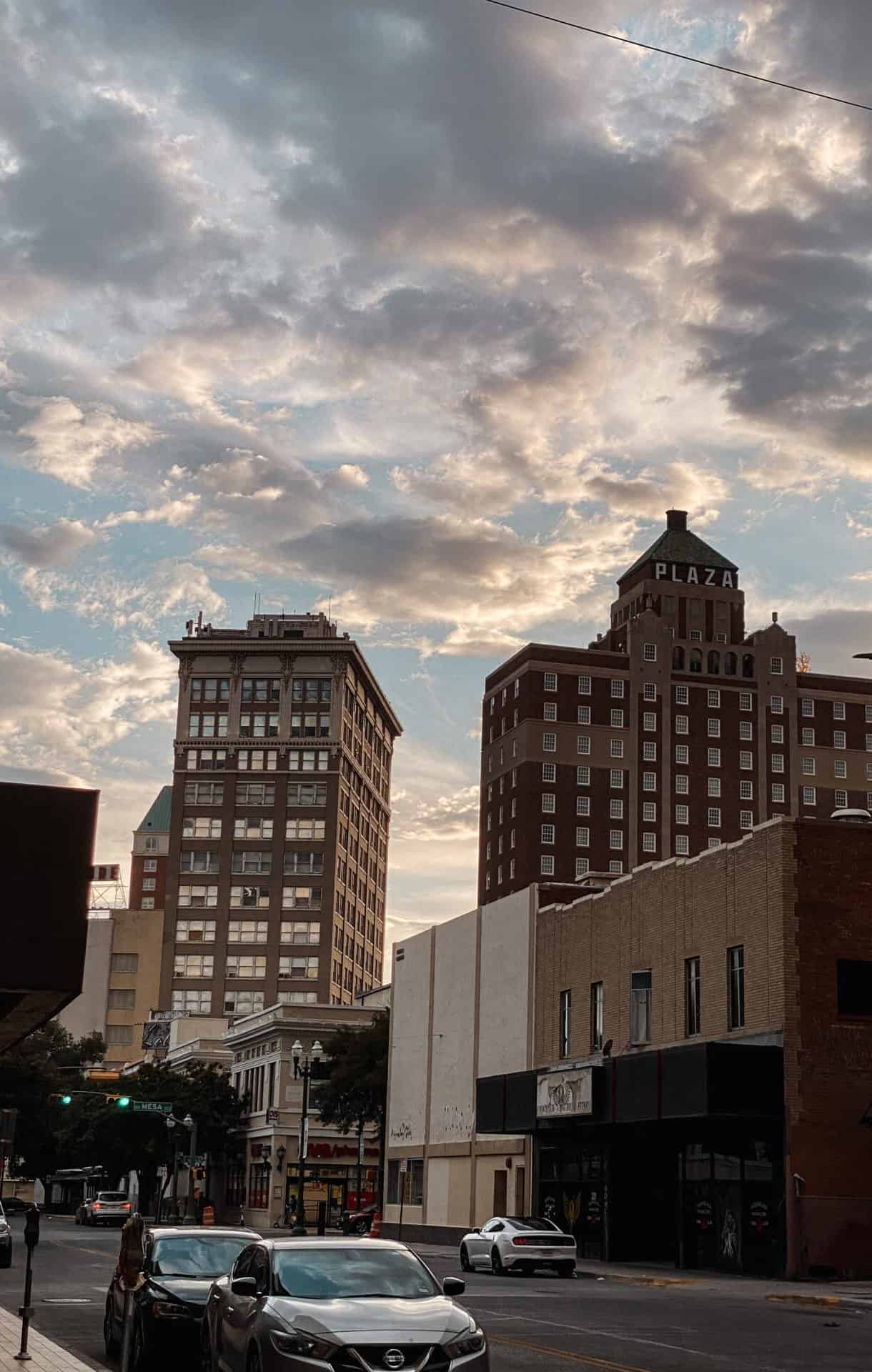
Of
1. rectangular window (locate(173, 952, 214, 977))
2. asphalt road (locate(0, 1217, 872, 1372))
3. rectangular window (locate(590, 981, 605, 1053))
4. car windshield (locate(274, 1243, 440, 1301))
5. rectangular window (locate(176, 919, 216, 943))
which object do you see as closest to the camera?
car windshield (locate(274, 1243, 440, 1301))

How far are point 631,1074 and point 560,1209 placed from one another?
35.4 ft

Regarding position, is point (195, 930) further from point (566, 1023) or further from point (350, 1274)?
point (350, 1274)

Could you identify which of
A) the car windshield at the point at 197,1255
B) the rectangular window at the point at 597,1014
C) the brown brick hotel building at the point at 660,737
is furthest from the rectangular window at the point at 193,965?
the car windshield at the point at 197,1255

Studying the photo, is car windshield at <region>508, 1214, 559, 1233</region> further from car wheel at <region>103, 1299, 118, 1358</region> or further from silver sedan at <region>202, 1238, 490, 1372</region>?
silver sedan at <region>202, 1238, 490, 1372</region>

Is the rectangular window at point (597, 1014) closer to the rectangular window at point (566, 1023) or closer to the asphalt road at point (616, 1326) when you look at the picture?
the rectangular window at point (566, 1023)

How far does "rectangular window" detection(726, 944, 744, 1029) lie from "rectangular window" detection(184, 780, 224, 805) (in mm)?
141826

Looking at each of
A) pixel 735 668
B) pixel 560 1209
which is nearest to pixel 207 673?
pixel 735 668

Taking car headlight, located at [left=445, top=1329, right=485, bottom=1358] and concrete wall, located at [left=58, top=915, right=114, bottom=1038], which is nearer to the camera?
car headlight, located at [left=445, top=1329, right=485, bottom=1358]

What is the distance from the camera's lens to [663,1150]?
5059 centimetres

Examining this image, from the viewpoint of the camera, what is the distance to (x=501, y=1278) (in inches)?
1593

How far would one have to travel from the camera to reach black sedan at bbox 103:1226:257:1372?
18781 mm

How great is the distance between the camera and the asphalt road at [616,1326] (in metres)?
20.2

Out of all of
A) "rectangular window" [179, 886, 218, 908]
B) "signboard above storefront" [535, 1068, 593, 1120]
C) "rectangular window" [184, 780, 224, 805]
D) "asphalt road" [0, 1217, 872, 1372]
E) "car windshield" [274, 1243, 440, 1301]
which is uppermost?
"rectangular window" [184, 780, 224, 805]

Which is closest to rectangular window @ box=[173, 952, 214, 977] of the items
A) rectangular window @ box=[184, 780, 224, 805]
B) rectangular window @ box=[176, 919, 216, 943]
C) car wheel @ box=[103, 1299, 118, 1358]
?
rectangular window @ box=[176, 919, 216, 943]
